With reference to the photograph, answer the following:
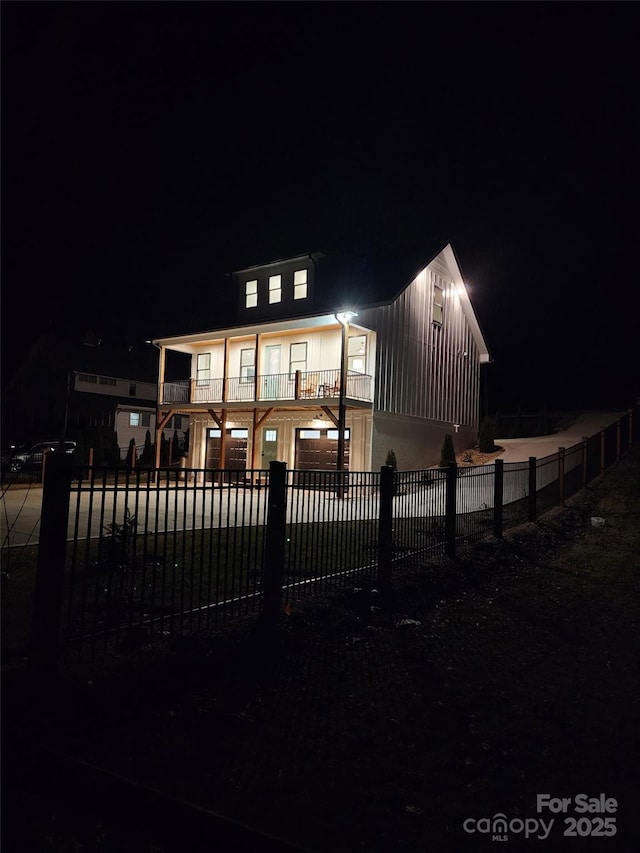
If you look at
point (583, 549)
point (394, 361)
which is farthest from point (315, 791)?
point (394, 361)

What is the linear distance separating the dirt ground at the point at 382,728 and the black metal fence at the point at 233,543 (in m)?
0.45

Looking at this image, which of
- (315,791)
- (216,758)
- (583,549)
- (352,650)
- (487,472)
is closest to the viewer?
(315,791)

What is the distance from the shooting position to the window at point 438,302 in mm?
25062

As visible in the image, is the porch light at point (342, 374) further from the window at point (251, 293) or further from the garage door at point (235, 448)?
the window at point (251, 293)

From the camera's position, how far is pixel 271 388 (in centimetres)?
2384

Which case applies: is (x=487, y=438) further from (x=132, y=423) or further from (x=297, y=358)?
(x=132, y=423)

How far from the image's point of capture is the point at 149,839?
9.25 ft

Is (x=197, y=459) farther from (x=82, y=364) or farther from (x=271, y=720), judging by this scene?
(x=271, y=720)

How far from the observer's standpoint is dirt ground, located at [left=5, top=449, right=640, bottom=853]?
2.92m

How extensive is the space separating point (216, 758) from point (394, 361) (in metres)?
20.2

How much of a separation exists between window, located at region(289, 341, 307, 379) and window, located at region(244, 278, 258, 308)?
388 centimetres

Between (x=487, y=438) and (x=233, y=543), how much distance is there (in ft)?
72.8

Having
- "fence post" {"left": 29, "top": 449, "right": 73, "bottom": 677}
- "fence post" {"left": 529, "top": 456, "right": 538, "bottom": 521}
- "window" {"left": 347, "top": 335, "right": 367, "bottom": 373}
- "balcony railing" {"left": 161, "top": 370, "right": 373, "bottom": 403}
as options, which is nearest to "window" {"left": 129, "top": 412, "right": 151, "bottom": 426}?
"balcony railing" {"left": 161, "top": 370, "right": 373, "bottom": 403}

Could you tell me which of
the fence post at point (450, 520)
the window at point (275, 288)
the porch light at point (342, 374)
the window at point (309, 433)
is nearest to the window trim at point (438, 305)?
the porch light at point (342, 374)
